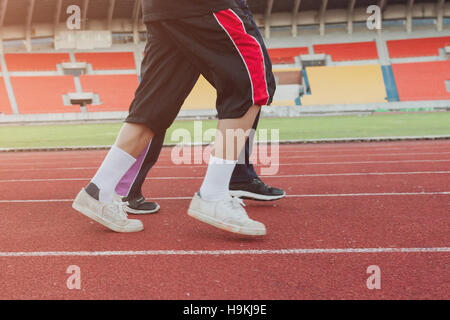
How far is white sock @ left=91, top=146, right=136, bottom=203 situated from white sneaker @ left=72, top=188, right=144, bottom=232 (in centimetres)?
4

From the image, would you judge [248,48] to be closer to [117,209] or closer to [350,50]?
[117,209]

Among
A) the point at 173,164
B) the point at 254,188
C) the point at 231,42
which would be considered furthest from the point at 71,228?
the point at 173,164

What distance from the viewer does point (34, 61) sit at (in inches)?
1177

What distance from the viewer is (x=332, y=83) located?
27.8m

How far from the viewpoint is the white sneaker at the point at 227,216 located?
90.0 inches

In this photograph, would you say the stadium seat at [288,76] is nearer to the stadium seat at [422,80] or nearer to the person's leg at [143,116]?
the stadium seat at [422,80]

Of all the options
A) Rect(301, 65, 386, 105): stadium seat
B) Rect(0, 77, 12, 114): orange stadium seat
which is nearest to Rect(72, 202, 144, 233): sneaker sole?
Rect(301, 65, 386, 105): stadium seat

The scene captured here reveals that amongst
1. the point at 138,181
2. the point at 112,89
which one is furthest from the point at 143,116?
the point at 112,89

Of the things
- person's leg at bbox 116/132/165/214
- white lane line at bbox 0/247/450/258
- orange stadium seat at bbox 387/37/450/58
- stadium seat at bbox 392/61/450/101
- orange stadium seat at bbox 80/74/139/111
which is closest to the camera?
white lane line at bbox 0/247/450/258

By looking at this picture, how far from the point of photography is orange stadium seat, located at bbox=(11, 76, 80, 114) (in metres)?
25.6

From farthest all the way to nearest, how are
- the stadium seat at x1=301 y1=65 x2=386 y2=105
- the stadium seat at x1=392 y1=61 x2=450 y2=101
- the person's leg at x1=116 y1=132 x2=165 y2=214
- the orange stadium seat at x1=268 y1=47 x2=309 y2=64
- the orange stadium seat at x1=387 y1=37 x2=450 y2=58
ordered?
1. the orange stadium seat at x1=268 y1=47 x2=309 y2=64
2. the orange stadium seat at x1=387 y1=37 x2=450 y2=58
3. the stadium seat at x1=301 y1=65 x2=386 y2=105
4. the stadium seat at x1=392 y1=61 x2=450 y2=101
5. the person's leg at x1=116 y1=132 x2=165 y2=214

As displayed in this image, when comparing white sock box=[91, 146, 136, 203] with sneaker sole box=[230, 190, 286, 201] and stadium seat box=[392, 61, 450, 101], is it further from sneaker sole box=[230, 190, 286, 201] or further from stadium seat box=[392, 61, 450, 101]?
stadium seat box=[392, 61, 450, 101]

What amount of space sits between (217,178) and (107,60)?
100.0 ft
